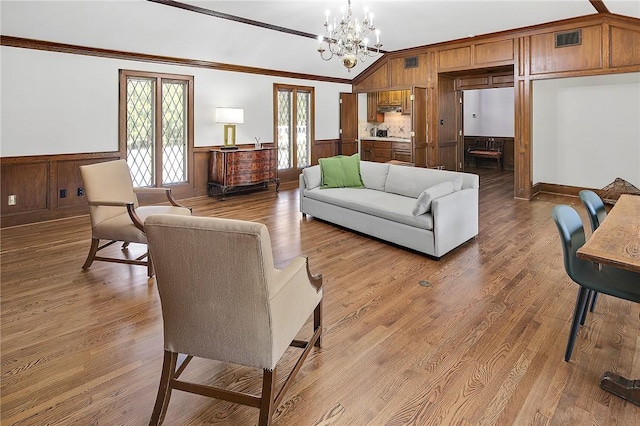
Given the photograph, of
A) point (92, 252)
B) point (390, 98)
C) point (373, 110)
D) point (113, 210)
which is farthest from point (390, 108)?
point (92, 252)

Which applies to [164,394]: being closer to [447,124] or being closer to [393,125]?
[447,124]

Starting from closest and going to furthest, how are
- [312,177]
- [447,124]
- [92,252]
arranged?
1. [92,252]
2. [312,177]
3. [447,124]

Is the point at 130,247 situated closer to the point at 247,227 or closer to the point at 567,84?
the point at 247,227

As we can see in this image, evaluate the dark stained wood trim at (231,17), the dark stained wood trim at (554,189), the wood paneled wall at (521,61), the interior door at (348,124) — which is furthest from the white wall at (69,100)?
the dark stained wood trim at (554,189)

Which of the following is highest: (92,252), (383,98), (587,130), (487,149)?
(383,98)

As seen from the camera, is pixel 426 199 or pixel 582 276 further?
pixel 426 199

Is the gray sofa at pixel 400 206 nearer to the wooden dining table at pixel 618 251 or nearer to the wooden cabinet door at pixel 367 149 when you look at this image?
the wooden dining table at pixel 618 251

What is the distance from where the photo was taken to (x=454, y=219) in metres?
4.09

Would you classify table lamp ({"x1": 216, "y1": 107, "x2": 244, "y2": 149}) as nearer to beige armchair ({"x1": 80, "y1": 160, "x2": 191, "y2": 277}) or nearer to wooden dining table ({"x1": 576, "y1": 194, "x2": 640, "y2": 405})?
beige armchair ({"x1": 80, "y1": 160, "x2": 191, "y2": 277})

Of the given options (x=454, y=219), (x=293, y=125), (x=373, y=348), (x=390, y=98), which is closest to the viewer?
(x=373, y=348)

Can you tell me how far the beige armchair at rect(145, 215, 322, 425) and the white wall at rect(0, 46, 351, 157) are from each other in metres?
4.88

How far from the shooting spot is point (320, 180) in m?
5.60

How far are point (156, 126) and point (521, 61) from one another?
19.5 feet

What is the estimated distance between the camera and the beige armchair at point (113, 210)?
11.2ft
